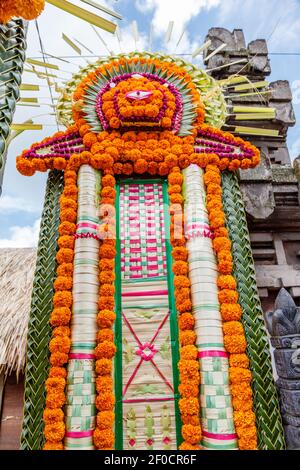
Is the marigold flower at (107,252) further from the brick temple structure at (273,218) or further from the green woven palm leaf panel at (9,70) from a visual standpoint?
the brick temple structure at (273,218)

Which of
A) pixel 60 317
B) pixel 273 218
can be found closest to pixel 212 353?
pixel 60 317

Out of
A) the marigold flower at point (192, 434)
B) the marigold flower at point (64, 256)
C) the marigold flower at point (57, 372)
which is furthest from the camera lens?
the marigold flower at point (64, 256)

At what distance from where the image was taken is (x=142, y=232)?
3.71 m

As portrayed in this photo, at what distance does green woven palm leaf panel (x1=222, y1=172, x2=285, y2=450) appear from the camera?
2875 millimetres

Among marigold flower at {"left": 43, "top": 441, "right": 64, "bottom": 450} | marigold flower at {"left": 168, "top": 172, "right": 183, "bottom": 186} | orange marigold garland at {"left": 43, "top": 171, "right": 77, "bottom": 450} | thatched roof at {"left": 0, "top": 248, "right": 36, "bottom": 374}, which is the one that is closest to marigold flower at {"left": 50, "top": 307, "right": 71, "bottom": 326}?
orange marigold garland at {"left": 43, "top": 171, "right": 77, "bottom": 450}

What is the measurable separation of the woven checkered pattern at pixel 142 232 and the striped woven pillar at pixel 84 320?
1.10ft

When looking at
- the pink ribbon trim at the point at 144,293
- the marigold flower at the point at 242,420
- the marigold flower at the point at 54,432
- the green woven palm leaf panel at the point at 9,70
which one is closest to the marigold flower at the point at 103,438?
the marigold flower at the point at 54,432

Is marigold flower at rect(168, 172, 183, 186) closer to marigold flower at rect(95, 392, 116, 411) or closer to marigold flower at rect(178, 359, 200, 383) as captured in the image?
marigold flower at rect(178, 359, 200, 383)

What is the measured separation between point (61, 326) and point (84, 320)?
0.73 ft

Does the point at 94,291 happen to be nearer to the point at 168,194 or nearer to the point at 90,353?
the point at 90,353

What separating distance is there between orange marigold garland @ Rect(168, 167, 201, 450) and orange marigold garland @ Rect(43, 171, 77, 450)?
1.08m

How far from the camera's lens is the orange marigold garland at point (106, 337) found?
2.84m

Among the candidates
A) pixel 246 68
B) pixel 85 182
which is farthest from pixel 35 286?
pixel 246 68

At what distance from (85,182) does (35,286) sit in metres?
1.29
